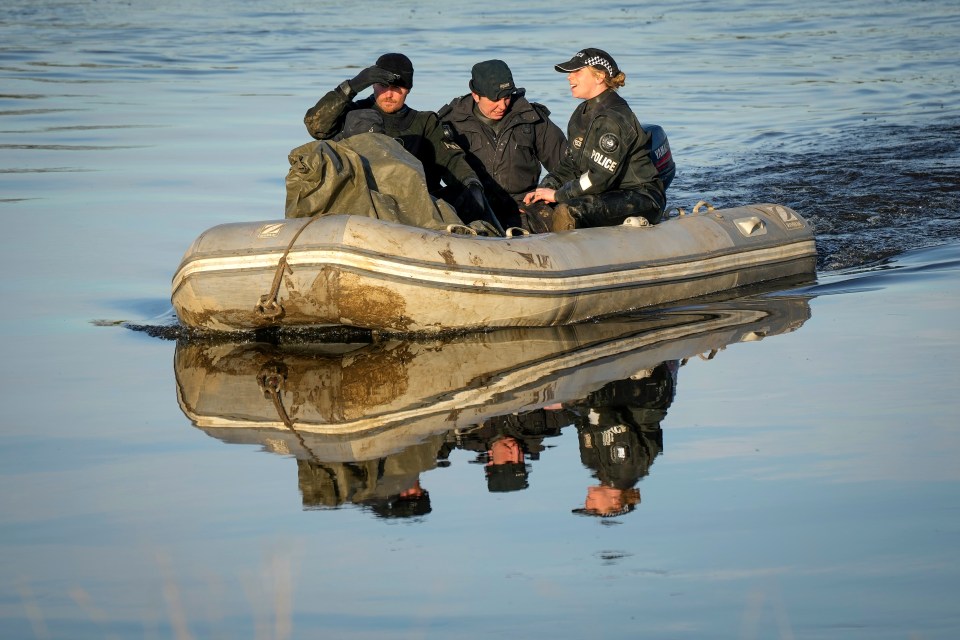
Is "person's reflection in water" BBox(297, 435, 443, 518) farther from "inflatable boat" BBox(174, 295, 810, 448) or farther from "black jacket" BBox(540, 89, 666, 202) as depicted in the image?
"black jacket" BBox(540, 89, 666, 202)

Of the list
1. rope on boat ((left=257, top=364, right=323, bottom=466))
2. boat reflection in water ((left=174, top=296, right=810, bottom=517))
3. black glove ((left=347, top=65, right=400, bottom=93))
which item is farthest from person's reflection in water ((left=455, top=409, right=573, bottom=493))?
black glove ((left=347, top=65, right=400, bottom=93))

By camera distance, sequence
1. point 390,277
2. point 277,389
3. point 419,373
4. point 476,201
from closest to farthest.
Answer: point 277,389 < point 419,373 < point 390,277 < point 476,201

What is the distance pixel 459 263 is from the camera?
21.9 ft

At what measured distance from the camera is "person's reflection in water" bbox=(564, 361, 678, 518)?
466 centimetres

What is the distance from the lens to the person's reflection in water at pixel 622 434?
184 inches

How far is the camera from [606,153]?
24.1 feet

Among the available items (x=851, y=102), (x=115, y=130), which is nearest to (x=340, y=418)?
(x=115, y=130)

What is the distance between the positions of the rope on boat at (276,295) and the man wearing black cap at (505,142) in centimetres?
162

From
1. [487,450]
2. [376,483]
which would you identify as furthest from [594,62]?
[376,483]

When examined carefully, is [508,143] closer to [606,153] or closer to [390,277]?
[606,153]

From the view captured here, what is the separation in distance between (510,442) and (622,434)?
40cm

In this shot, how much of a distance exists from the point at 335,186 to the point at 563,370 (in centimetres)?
142

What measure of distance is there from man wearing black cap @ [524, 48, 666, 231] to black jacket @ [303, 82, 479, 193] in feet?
1.34

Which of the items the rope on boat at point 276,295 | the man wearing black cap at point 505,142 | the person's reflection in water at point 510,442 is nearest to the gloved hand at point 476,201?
the man wearing black cap at point 505,142
